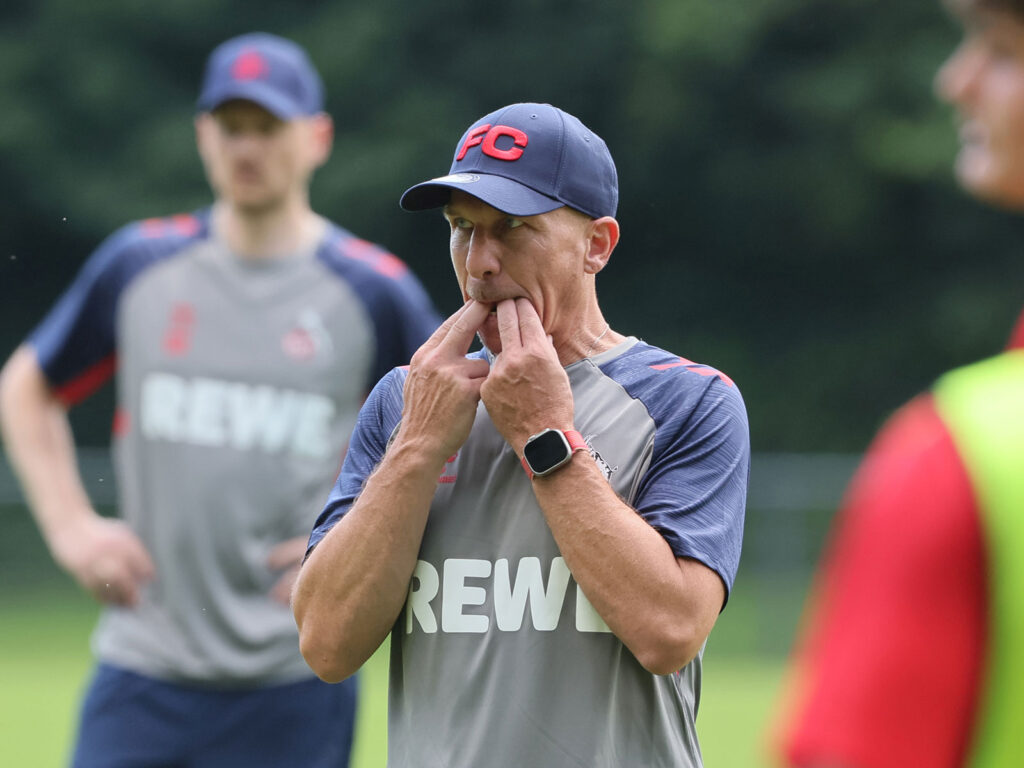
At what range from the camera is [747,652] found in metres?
12.7

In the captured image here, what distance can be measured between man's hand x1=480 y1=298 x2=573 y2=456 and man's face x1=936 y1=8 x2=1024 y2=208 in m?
1.17

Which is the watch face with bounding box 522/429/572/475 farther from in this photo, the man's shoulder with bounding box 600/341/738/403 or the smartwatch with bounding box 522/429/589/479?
the man's shoulder with bounding box 600/341/738/403

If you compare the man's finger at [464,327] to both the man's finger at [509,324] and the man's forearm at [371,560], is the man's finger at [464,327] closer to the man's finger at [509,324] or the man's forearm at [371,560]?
the man's finger at [509,324]

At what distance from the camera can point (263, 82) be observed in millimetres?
4676

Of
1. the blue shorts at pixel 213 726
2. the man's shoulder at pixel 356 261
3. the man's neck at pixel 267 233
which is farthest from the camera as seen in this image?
the man's neck at pixel 267 233

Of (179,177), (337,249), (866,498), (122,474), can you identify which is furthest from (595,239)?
(179,177)

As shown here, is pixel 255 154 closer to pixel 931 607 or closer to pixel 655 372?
pixel 655 372

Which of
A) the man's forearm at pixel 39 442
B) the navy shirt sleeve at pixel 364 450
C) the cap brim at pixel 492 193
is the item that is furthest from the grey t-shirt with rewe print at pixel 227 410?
the cap brim at pixel 492 193

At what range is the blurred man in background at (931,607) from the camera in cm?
116

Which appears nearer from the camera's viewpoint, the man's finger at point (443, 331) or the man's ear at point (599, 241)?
the man's finger at point (443, 331)

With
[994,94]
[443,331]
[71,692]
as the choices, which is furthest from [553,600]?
[71,692]

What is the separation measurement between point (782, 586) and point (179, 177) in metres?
7.93

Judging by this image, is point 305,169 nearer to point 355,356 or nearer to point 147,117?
point 355,356

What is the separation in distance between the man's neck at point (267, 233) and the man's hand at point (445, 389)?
6.71 ft
